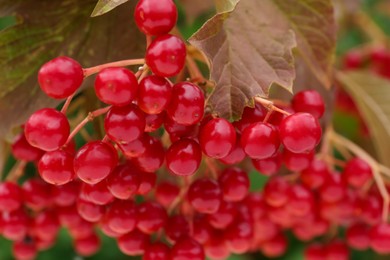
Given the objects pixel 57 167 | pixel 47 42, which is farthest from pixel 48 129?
pixel 47 42

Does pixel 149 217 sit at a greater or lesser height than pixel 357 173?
greater

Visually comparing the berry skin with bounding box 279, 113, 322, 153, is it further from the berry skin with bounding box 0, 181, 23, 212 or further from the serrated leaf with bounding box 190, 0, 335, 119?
the berry skin with bounding box 0, 181, 23, 212

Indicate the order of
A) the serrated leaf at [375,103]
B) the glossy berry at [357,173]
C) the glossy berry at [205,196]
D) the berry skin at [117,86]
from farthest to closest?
the serrated leaf at [375,103], the glossy berry at [357,173], the glossy berry at [205,196], the berry skin at [117,86]

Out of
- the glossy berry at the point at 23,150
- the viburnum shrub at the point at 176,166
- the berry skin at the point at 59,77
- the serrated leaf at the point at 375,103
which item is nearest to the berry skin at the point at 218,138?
the viburnum shrub at the point at 176,166

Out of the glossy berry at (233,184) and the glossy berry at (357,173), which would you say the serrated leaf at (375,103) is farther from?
the glossy berry at (233,184)

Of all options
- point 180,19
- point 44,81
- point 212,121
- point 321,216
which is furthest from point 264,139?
point 180,19

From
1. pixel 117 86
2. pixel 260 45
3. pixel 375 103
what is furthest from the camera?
pixel 375 103

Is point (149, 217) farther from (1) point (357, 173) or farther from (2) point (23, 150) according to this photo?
Result: (1) point (357, 173)
